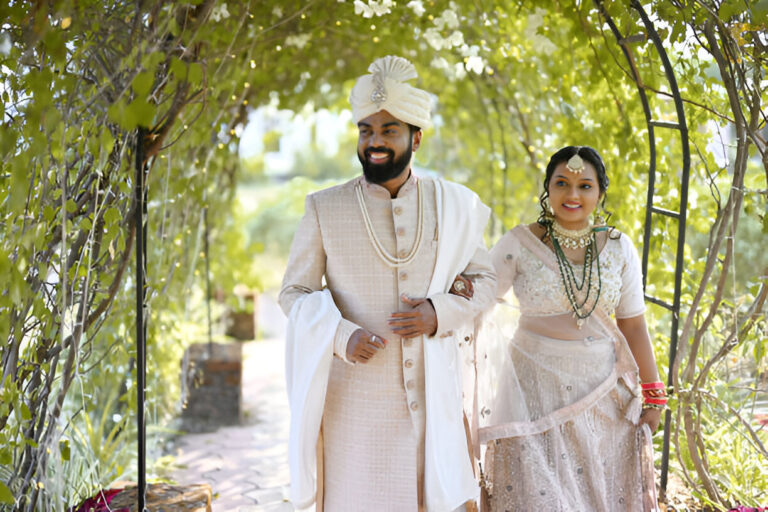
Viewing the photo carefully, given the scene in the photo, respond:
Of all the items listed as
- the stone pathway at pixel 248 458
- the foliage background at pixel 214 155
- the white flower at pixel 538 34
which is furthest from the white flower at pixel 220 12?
the stone pathway at pixel 248 458

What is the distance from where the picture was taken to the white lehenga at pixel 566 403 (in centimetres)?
244

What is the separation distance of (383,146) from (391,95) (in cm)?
15

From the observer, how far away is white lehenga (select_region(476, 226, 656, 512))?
8.00 feet

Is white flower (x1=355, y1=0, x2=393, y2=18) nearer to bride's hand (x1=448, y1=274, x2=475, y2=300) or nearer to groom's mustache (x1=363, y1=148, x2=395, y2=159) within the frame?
groom's mustache (x1=363, y1=148, x2=395, y2=159)

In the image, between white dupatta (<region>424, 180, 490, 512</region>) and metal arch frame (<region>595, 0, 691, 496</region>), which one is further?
metal arch frame (<region>595, 0, 691, 496</region>)

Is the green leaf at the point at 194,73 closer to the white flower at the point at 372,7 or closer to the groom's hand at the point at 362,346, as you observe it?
the groom's hand at the point at 362,346

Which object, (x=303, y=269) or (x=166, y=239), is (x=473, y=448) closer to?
(x=303, y=269)

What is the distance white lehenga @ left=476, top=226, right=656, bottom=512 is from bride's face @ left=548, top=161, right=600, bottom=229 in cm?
14

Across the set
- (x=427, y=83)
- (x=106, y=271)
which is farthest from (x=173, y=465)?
(x=427, y=83)

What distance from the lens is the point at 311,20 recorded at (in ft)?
12.0

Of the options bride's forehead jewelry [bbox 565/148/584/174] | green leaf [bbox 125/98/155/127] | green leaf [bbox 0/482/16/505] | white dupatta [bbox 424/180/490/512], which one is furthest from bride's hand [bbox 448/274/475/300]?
green leaf [bbox 0/482/16/505]

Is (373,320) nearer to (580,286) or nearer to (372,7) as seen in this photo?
(580,286)

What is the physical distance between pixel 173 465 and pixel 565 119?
111 inches

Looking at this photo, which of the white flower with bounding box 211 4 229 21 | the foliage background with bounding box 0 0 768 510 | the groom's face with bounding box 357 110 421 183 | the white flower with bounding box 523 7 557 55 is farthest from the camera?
the white flower with bounding box 523 7 557 55
